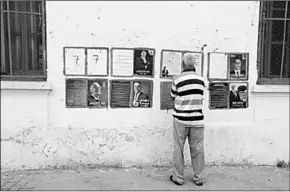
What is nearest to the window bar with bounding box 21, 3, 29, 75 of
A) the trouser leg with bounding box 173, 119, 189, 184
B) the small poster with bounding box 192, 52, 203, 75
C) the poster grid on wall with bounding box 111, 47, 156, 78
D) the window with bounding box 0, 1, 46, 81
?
the window with bounding box 0, 1, 46, 81

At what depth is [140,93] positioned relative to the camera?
4.47m

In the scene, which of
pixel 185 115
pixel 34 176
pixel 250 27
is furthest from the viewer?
pixel 250 27

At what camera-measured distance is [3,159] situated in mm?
4344

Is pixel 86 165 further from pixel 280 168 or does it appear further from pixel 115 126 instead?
pixel 280 168

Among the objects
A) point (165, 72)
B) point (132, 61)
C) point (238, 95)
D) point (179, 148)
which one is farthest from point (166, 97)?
point (238, 95)

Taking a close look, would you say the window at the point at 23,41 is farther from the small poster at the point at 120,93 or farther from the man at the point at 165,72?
the man at the point at 165,72

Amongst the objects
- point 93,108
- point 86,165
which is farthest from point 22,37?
point 86,165

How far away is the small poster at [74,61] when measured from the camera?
4.32 metres

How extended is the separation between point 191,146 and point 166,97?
0.84 metres

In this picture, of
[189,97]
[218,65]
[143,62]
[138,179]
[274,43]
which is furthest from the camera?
[274,43]

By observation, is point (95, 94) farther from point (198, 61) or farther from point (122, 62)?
point (198, 61)

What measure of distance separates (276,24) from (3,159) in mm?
4402

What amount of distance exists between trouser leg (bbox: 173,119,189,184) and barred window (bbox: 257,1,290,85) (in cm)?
158

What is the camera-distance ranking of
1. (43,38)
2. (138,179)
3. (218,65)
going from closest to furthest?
(138,179) → (43,38) → (218,65)
